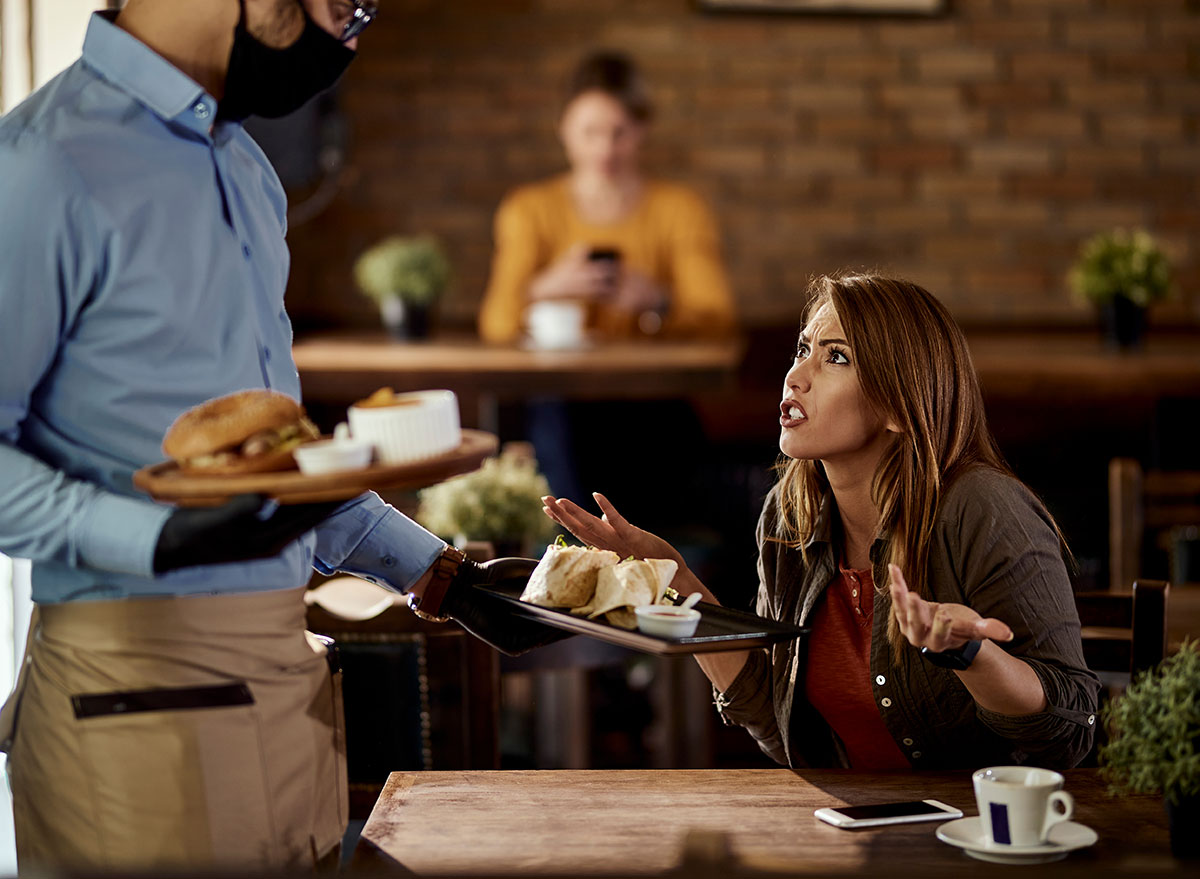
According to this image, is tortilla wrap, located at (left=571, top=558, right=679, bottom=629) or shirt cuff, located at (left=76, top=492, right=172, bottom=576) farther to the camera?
tortilla wrap, located at (left=571, top=558, right=679, bottom=629)

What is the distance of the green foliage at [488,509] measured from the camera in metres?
2.61

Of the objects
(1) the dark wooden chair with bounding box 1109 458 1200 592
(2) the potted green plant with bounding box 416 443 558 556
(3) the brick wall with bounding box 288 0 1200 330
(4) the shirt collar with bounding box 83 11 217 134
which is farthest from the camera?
(3) the brick wall with bounding box 288 0 1200 330

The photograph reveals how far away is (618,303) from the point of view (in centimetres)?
412

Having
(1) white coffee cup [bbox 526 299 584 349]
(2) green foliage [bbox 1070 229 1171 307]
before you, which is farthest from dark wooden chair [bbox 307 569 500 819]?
(2) green foliage [bbox 1070 229 1171 307]

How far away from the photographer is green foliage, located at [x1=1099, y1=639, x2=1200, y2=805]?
4.04 ft

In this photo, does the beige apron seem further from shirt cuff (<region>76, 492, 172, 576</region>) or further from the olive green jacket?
the olive green jacket


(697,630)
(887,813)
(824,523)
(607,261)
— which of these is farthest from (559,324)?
(887,813)

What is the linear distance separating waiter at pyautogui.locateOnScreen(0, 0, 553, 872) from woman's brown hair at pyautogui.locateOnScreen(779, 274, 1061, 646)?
71cm

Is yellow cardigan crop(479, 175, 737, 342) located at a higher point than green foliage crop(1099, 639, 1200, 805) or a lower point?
higher

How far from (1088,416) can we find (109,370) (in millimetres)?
3828

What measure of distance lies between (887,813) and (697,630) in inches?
9.9

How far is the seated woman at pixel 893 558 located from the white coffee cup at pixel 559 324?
2067 mm

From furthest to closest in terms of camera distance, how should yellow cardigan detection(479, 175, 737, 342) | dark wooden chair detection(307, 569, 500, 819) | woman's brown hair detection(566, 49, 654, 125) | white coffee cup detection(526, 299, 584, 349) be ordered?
yellow cardigan detection(479, 175, 737, 342), woman's brown hair detection(566, 49, 654, 125), white coffee cup detection(526, 299, 584, 349), dark wooden chair detection(307, 569, 500, 819)

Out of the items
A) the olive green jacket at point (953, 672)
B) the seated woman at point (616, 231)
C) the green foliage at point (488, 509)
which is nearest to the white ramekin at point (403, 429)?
the olive green jacket at point (953, 672)
